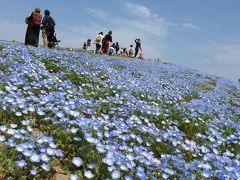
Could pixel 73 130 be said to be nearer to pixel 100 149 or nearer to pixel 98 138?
pixel 98 138

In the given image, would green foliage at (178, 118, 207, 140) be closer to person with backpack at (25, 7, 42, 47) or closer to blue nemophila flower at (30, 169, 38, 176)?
blue nemophila flower at (30, 169, 38, 176)

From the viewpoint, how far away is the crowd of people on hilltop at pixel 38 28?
53.6 ft

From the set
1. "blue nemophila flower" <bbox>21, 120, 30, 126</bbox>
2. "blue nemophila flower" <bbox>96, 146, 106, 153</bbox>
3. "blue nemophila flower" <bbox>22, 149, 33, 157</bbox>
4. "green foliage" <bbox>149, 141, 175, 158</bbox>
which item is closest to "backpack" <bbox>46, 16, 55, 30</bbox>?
"green foliage" <bbox>149, 141, 175, 158</bbox>

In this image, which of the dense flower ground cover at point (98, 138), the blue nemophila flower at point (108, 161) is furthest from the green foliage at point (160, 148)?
the blue nemophila flower at point (108, 161)

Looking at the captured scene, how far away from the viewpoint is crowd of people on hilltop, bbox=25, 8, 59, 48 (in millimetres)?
16328

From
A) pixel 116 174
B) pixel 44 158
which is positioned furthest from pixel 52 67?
pixel 116 174

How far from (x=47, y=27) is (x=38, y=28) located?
1.28m

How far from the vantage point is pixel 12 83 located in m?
7.16

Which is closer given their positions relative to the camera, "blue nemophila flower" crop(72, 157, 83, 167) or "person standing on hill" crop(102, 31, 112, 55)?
"blue nemophila flower" crop(72, 157, 83, 167)

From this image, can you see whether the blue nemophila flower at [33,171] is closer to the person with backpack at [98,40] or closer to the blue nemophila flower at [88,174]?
the blue nemophila flower at [88,174]

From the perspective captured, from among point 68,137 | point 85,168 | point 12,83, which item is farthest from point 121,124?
point 12,83

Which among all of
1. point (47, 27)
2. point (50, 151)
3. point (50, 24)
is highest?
point (50, 24)

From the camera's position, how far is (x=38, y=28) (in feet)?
55.1

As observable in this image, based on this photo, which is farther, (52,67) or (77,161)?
(52,67)
